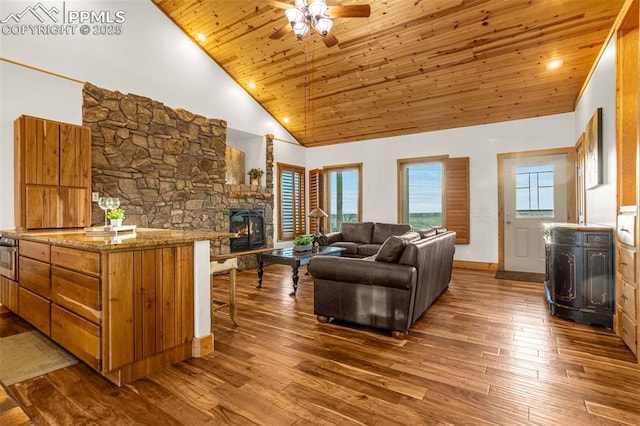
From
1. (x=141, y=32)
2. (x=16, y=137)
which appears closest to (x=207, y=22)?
(x=141, y=32)

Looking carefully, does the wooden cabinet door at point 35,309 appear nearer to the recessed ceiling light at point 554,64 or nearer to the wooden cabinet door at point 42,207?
the wooden cabinet door at point 42,207

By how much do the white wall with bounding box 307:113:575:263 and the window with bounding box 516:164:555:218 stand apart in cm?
36

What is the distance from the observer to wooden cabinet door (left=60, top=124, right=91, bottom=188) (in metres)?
3.71

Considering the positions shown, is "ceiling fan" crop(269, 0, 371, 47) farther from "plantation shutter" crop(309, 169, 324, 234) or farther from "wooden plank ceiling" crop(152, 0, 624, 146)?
"plantation shutter" crop(309, 169, 324, 234)

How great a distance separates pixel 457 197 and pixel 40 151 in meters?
6.31

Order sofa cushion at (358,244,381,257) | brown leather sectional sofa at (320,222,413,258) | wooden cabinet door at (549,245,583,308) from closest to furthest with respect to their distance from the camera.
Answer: wooden cabinet door at (549,245,583,308)
sofa cushion at (358,244,381,257)
brown leather sectional sofa at (320,222,413,258)

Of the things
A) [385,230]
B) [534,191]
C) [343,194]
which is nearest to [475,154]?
[534,191]

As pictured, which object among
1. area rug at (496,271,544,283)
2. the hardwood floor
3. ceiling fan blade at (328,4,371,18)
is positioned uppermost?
ceiling fan blade at (328,4,371,18)

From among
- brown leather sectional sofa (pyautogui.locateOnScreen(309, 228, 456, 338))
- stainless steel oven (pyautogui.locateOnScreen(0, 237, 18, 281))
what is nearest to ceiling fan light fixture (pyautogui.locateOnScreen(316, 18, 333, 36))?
brown leather sectional sofa (pyautogui.locateOnScreen(309, 228, 456, 338))

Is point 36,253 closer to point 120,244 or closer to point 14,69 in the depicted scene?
point 120,244

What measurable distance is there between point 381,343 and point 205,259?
1.62 m

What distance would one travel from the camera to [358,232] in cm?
644

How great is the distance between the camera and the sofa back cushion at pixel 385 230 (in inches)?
240

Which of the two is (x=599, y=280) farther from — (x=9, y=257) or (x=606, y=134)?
(x=9, y=257)
